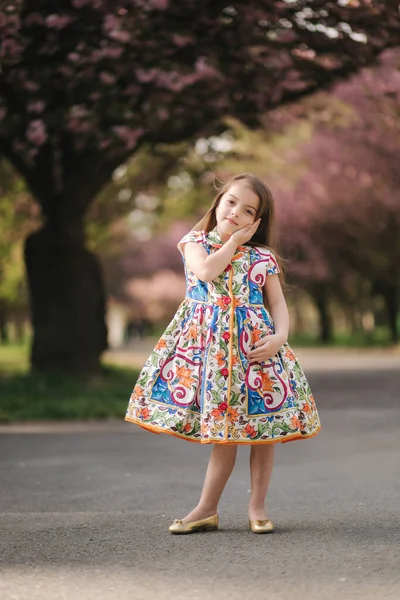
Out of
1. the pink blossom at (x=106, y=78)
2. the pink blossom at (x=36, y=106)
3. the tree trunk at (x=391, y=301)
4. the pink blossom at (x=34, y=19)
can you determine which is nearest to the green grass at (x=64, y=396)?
the pink blossom at (x=36, y=106)

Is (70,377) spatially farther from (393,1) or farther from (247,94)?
(393,1)

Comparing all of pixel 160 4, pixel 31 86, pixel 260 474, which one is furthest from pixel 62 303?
pixel 260 474

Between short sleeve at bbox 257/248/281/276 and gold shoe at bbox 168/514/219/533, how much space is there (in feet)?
3.98

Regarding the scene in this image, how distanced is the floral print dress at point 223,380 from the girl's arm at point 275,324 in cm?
5

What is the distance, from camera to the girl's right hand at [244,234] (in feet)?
16.4

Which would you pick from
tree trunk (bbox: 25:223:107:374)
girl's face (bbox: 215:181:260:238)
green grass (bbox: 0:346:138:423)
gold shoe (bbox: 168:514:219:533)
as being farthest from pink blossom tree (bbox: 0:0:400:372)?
gold shoe (bbox: 168:514:219:533)

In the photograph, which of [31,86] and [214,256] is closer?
[214,256]

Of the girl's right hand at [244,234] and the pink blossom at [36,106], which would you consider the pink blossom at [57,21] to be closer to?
the pink blossom at [36,106]

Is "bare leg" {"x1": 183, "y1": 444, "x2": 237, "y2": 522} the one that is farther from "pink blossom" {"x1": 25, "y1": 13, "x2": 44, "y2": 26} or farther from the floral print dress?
"pink blossom" {"x1": 25, "y1": 13, "x2": 44, "y2": 26}

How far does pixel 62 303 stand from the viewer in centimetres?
1580

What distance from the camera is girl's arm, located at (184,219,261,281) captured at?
195 inches

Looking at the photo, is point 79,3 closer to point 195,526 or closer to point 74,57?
point 74,57

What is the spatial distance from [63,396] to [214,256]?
28.8ft

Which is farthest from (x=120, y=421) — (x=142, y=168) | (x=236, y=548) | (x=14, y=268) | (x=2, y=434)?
(x=14, y=268)
